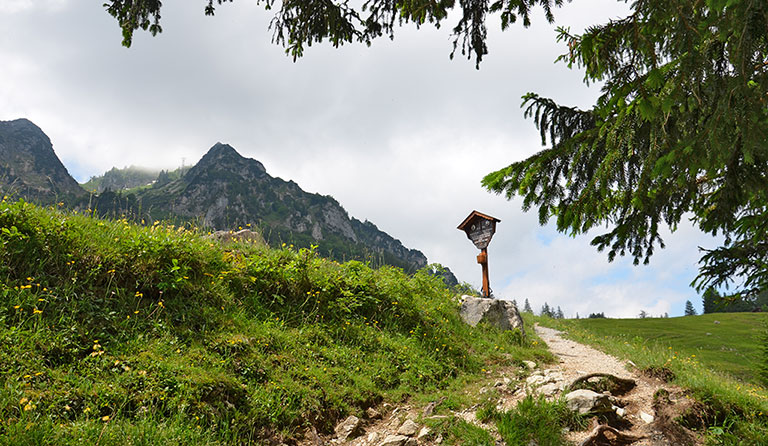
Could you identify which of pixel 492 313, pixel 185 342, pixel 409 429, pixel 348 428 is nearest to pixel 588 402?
pixel 409 429

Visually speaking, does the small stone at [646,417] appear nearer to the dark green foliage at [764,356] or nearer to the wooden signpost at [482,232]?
the wooden signpost at [482,232]

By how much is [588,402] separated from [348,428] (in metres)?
3.15

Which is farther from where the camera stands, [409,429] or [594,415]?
[409,429]

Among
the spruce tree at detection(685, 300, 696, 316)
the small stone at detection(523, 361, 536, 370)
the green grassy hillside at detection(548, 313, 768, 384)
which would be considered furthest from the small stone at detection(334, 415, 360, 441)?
the spruce tree at detection(685, 300, 696, 316)

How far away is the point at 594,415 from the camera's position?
4262mm

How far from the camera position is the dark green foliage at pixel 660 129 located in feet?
8.49

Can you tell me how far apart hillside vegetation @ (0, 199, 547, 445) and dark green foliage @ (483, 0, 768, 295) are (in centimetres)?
392

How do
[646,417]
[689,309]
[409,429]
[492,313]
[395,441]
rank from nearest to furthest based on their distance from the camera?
[395,441] < [646,417] < [409,429] < [492,313] < [689,309]

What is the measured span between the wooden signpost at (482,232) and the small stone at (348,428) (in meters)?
9.41

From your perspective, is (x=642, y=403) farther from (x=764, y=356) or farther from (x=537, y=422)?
(x=764, y=356)

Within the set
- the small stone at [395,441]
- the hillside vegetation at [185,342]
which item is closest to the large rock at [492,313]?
the hillside vegetation at [185,342]

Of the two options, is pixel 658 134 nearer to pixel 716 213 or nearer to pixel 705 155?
pixel 705 155

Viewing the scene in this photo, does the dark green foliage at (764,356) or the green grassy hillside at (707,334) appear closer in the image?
the dark green foliage at (764,356)

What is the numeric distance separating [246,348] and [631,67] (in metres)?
5.88
